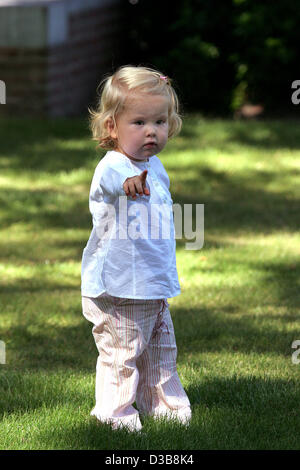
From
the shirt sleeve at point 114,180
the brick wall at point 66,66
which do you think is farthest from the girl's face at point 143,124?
the brick wall at point 66,66

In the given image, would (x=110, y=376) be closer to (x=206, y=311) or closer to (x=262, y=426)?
(x=262, y=426)

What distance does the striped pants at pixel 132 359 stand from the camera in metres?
3.43

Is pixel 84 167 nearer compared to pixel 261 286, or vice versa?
pixel 261 286

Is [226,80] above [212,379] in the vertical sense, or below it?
above

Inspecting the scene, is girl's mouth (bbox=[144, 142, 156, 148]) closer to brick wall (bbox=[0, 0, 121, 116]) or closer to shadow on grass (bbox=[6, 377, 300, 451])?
shadow on grass (bbox=[6, 377, 300, 451])

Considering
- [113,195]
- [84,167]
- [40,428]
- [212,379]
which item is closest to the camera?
[113,195]

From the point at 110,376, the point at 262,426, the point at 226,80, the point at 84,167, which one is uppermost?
the point at 226,80

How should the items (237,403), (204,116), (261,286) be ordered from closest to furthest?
1. (237,403)
2. (261,286)
3. (204,116)

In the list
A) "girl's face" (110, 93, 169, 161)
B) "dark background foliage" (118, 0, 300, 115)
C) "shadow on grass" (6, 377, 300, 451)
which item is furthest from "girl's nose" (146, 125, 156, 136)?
"dark background foliage" (118, 0, 300, 115)

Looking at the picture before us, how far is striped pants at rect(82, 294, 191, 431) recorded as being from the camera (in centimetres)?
343

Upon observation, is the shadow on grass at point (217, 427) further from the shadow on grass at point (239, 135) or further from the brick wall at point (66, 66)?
the brick wall at point (66, 66)

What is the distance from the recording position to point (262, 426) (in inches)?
143

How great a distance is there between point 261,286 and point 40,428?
8.25ft

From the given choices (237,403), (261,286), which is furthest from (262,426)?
(261,286)
